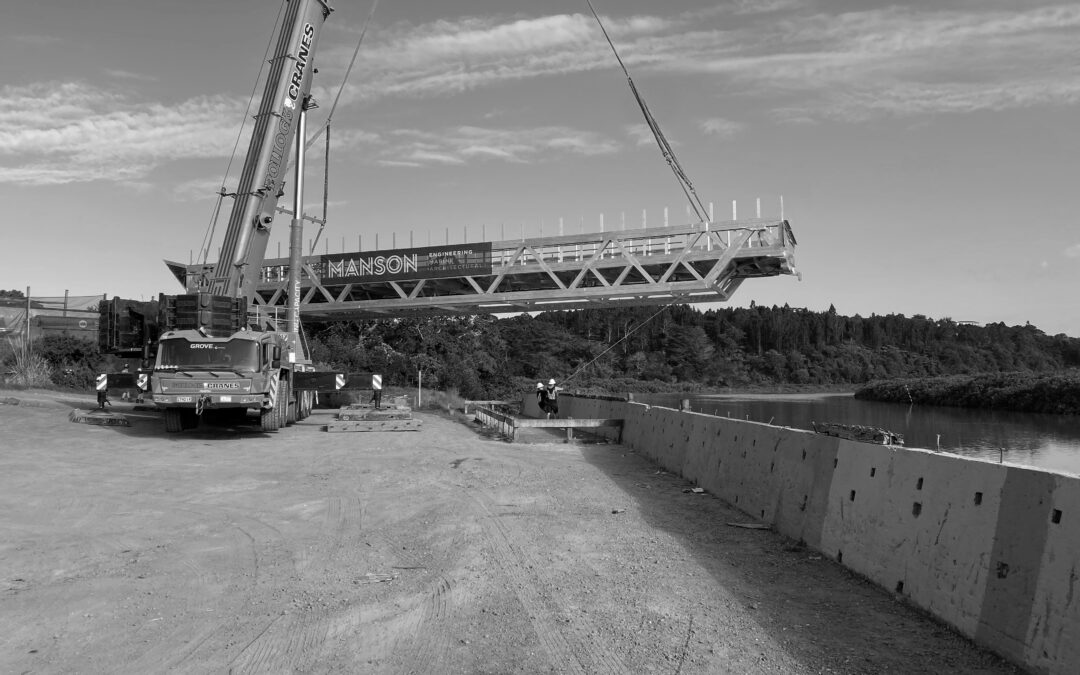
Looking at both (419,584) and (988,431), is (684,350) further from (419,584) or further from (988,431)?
(419,584)

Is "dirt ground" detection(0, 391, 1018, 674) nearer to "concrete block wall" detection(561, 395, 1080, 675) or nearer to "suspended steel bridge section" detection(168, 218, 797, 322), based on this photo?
"concrete block wall" detection(561, 395, 1080, 675)

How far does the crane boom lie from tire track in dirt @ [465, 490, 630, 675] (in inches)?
644

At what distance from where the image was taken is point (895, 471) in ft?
19.9

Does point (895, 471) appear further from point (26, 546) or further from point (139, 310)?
point (139, 310)

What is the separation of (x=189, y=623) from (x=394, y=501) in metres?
4.77

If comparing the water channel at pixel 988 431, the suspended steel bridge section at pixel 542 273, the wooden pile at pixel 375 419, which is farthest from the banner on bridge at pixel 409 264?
the water channel at pixel 988 431

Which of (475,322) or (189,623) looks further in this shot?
(475,322)

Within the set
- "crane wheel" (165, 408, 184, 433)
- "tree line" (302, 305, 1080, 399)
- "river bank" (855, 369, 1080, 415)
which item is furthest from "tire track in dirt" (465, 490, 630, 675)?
"river bank" (855, 369, 1080, 415)

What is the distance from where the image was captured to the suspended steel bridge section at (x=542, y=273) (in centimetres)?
2723

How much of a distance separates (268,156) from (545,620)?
1975cm

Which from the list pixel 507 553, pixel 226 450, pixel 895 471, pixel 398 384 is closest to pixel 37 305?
pixel 398 384

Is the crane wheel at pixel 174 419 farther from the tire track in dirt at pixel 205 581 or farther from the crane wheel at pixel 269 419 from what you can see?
the tire track in dirt at pixel 205 581

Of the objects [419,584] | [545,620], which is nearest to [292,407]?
[419,584]

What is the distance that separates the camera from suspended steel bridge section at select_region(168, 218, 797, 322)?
27234mm
